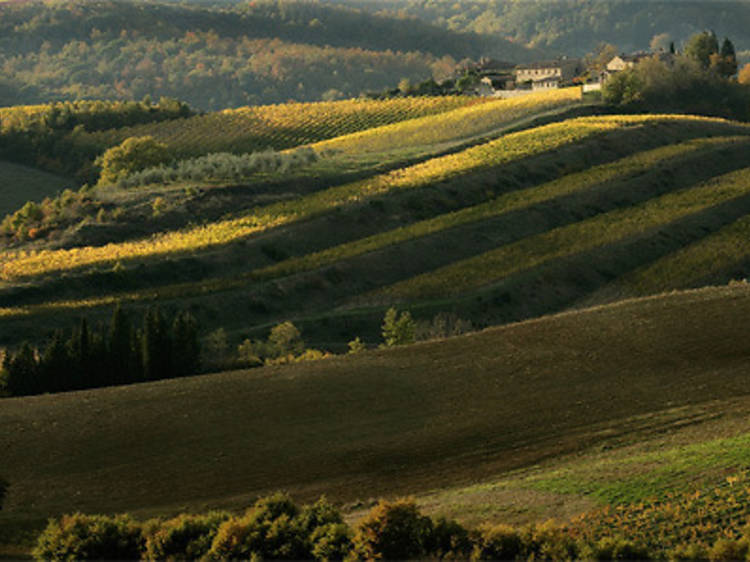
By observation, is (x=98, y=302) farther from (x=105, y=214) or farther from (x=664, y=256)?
(x=664, y=256)

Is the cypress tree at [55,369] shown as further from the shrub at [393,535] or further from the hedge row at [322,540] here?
the shrub at [393,535]

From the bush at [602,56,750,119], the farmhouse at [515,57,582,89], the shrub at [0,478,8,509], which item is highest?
the farmhouse at [515,57,582,89]

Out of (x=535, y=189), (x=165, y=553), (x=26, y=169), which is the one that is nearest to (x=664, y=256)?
(x=535, y=189)

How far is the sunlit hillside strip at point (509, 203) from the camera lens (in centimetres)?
8669

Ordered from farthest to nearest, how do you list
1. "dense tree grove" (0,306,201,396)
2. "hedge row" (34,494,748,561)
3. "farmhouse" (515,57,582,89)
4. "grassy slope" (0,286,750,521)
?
"farmhouse" (515,57,582,89)
"dense tree grove" (0,306,201,396)
"grassy slope" (0,286,750,521)
"hedge row" (34,494,748,561)

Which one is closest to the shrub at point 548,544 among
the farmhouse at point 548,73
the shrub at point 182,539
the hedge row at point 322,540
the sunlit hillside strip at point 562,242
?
the hedge row at point 322,540

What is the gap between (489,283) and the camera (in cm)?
7825

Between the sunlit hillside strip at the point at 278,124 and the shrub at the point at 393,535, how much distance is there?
12878cm

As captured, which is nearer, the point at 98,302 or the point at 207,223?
the point at 98,302

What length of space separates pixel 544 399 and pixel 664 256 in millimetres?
47199

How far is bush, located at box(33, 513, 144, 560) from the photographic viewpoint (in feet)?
87.6

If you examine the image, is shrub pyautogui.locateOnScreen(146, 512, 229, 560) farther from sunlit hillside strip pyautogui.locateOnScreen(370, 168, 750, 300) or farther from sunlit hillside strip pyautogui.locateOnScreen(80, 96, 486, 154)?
sunlit hillside strip pyautogui.locateOnScreen(80, 96, 486, 154)

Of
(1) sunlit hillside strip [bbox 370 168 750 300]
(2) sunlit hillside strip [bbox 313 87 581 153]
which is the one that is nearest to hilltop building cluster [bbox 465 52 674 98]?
(2) sunlit hillside strip [bbox 313 87 581 153]

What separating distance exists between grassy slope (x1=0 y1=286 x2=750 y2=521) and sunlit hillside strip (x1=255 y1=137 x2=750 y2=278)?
39504mm
